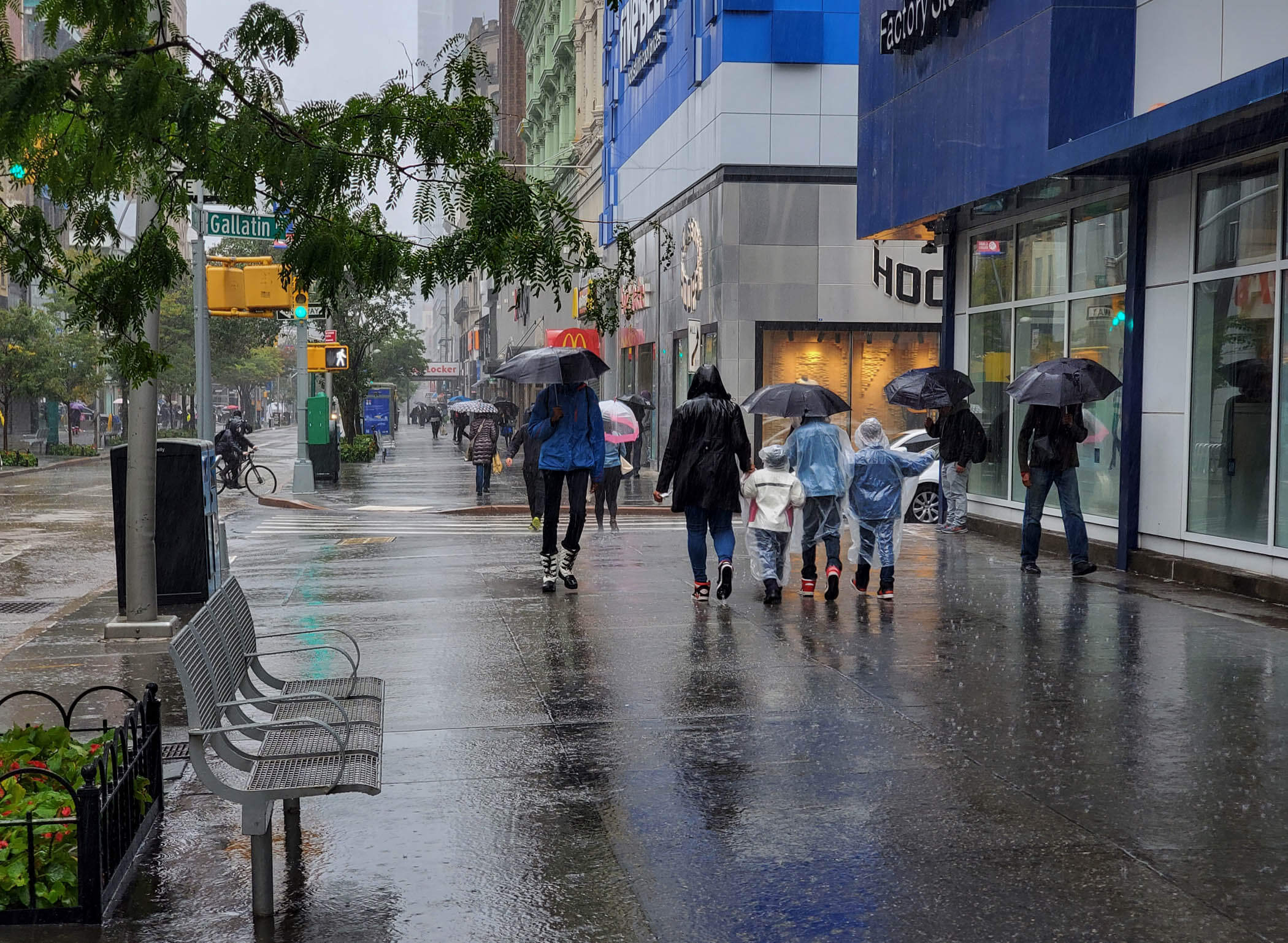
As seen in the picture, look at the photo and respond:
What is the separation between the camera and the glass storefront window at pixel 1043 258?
15371 millimetres

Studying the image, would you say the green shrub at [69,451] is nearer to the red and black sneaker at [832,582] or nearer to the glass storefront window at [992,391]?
the glass storefront window at [992,391]

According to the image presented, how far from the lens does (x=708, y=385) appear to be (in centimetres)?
1110

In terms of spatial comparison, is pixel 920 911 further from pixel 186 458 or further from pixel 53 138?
pixel 186 458

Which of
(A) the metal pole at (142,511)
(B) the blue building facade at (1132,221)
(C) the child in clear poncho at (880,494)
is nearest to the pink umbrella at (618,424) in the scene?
(B) the blue building facade at (1132,221)

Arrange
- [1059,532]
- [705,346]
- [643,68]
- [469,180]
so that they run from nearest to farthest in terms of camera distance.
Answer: [469,180] < [1059,532] < [705,346] < [643,68]

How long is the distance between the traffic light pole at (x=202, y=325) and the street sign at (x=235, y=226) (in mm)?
112

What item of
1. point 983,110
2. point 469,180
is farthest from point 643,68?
point 469,180

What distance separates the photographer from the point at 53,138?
6.62 m

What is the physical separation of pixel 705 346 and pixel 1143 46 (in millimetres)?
17032

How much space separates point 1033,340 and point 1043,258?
0.97m

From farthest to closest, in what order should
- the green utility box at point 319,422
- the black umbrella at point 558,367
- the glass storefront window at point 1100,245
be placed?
1. the green utility box at point 319,422
2. the glass storefront window at point 1100,245
3. the black umbrella at point 558,367

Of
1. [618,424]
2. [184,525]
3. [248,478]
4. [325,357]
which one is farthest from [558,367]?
[325,357]

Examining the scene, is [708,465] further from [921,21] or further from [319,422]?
[319,422]

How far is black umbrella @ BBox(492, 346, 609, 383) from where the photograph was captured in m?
11.9
